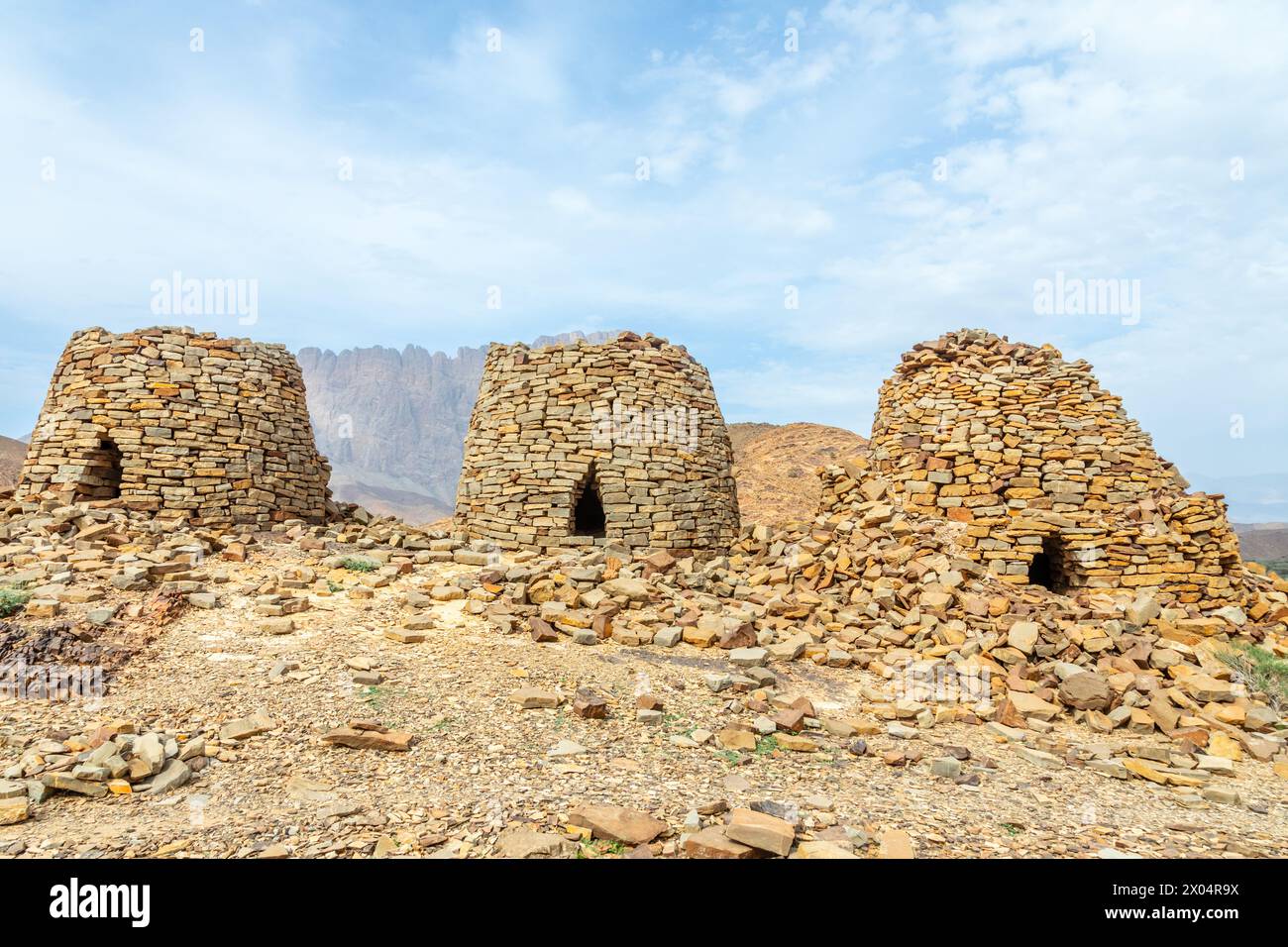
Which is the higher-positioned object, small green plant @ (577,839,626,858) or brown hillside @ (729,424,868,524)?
brown hillside @ (729,424,868,524)

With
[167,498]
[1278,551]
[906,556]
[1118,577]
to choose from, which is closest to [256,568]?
[167,498]

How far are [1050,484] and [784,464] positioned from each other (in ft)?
69.0

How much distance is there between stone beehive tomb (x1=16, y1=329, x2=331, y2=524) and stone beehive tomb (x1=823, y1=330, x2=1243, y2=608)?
9445mm

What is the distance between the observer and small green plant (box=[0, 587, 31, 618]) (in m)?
6.42

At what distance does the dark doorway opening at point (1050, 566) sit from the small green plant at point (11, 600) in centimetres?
1157

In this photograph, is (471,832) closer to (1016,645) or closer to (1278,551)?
(1016,645)

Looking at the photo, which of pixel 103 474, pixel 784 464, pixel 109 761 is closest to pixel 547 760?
pixel 109 761

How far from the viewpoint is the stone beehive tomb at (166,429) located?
999 cm

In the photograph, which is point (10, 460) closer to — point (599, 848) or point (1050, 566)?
point (599, 848)

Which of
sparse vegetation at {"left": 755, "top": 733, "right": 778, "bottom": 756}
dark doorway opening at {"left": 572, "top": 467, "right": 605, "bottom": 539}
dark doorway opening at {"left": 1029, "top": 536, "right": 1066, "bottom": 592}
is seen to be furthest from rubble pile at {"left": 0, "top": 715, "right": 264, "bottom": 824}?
dark doorway opening at {"left": 1029, "top": 536, "right": 1066, "bottom": 592}

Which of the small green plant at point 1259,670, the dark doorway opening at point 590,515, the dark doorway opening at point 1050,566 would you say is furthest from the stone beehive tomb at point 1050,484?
the dark doorway opening at point 590,515

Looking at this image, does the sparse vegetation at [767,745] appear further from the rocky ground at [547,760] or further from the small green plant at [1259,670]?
the small green plant at [1259,670]

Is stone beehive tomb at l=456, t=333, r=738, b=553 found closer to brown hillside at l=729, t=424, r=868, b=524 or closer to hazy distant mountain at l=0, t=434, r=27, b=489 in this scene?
brown hillside at l=729, t=424, r=868, b=524

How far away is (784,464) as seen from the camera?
3038cm
